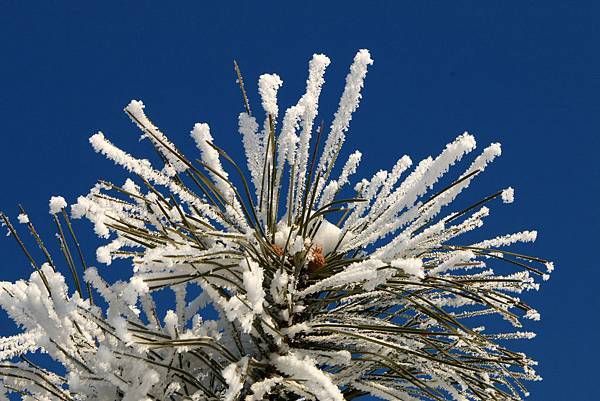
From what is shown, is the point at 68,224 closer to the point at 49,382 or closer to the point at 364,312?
the point at 49,382

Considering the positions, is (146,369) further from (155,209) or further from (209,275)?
(155,209)

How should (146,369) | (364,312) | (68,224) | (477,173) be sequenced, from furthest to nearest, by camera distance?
(364,312) → (68,224) → (477,173) → (146,369)

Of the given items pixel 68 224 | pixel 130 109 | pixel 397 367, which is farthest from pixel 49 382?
pixel 397 367

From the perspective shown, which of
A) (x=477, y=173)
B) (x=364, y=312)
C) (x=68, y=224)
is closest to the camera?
(x=477, y=173)

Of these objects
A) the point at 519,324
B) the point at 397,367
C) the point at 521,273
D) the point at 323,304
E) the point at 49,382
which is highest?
the point at 521,273

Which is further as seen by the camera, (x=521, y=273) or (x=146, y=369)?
(x=521, y=273)

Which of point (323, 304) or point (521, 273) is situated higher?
point (521, 273)

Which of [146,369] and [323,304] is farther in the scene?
[323,304]

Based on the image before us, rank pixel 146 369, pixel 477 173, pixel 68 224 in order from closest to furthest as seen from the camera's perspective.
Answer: pixel 146 369, pixel 477 173, pixel 68 224

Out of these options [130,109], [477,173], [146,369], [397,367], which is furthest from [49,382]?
[477,173]
